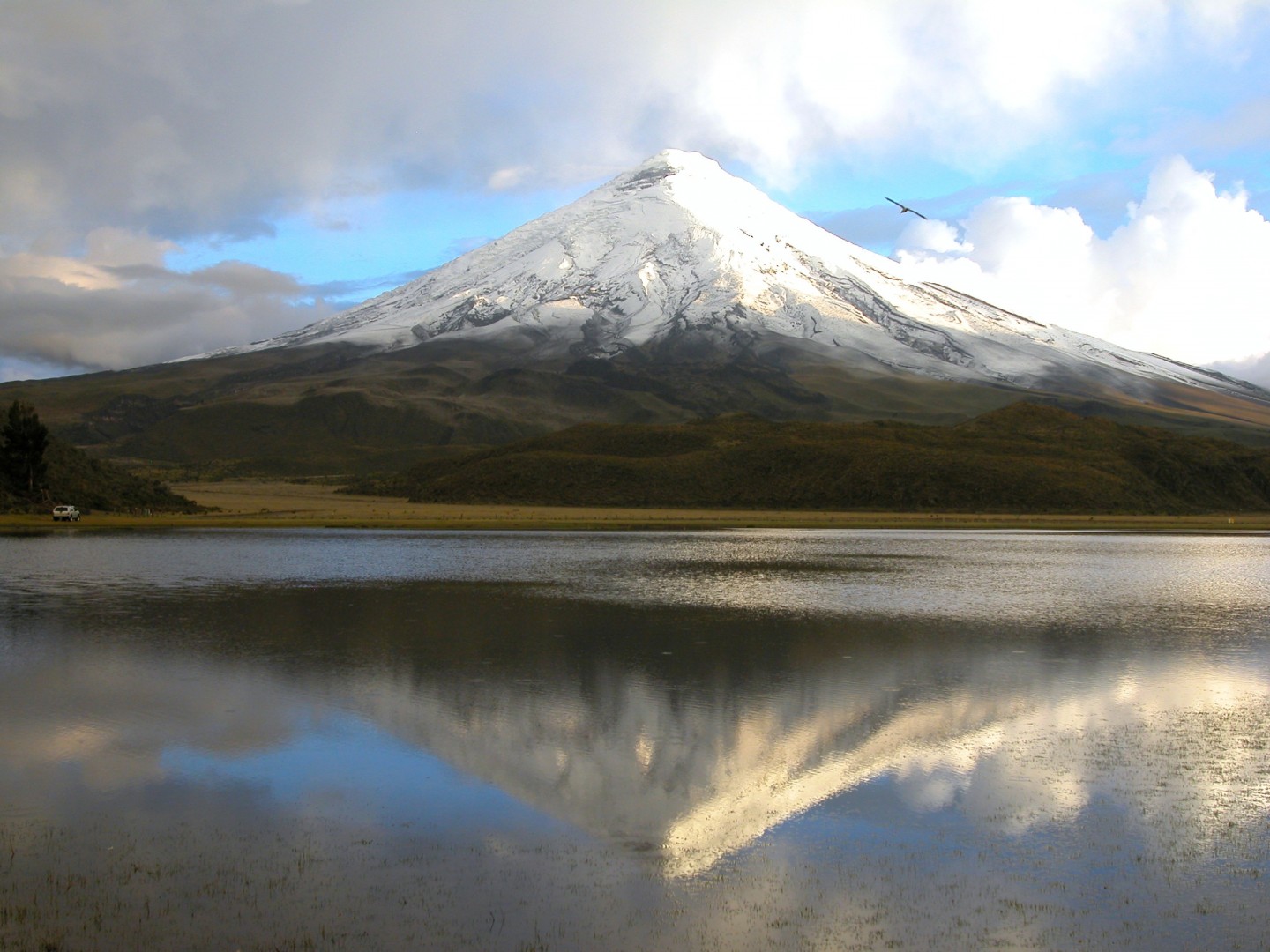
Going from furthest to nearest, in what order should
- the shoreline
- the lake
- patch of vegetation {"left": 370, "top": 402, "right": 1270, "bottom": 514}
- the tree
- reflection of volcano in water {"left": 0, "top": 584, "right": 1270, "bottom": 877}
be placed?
patch of vegetation {"left": 370, "top": 402, "right": 1270, "bottom": 514}
the tree
the shoreline
reflection of volcano in water {"left": 0, "top": 584, "right": 1270, "bottom": 877}
the lake

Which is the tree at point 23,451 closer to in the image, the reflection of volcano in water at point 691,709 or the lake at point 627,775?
the lake at point 627,775

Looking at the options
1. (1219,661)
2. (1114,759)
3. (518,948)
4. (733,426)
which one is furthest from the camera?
(733,426)

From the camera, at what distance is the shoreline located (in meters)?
74.9

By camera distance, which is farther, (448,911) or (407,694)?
(407,694)

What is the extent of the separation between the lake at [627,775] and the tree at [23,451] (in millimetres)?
48680

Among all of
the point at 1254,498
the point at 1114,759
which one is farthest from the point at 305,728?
the point at 1254,498

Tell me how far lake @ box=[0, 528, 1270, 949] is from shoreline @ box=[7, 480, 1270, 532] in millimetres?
41649

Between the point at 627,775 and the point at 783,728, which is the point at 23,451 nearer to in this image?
the point at 783,728

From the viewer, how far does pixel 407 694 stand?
66.9 ft

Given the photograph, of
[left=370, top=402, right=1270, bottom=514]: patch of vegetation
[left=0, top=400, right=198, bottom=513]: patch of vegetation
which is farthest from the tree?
[left=370, top=402, right=1270, bottom=514]: patch of vegetation

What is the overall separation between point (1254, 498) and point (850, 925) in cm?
11825

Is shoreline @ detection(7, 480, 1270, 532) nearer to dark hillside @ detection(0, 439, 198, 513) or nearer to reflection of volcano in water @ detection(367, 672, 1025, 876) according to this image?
dark hillside @ detection(0, 439, 198, 513)

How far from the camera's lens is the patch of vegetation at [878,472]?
340 feet

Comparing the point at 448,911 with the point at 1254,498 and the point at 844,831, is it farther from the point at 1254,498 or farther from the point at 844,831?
the point at 1254,498
